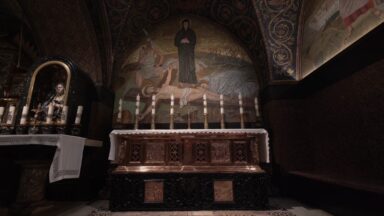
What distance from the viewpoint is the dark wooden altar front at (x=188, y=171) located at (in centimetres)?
402

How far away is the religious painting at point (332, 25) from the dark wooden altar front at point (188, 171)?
8.18 ft

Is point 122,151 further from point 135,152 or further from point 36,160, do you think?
point 36,160

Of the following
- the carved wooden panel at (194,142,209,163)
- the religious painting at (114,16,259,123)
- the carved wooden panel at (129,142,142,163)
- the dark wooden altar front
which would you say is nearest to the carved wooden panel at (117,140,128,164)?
the dark wooden altar front

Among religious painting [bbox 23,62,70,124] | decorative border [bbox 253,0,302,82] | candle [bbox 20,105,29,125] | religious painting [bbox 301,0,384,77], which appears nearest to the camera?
religious painting [bbox 301,0,384,77]

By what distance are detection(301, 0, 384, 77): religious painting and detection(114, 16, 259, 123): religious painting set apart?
1673 millimetres

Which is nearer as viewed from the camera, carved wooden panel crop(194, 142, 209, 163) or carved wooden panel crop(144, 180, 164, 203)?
carved wooden panel crop(144, 180, 164, 203)

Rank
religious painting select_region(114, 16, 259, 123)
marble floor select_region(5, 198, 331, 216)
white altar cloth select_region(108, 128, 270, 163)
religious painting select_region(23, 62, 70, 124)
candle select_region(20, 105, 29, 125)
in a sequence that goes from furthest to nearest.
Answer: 1. religious painting select_region(114, 16, 259, 123)
2. religious painting select_region(23, 62, 70, 124)
3. white altar cloth select_region(108, 128, 270, 163)
4. candle select_region(20, 105, 29, 125)
5. marble floor select_region(5, 198, 331, 216)

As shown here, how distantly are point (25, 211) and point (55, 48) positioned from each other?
4505 millimetres

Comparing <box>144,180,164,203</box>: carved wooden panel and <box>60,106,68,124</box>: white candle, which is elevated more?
<box>60,106,68,124</box>: white candle

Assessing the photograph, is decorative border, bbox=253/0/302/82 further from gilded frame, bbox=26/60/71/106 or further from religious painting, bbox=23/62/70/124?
religious painting, bbox=23/62/70/124

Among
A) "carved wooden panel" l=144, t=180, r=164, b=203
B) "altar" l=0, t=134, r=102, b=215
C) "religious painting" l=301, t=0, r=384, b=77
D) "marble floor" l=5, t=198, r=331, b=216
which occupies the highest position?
"religious painting" l=301, t=0, r=384, b=77

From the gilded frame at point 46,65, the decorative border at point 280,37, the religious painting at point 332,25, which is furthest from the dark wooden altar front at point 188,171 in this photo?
the religious painting at point 332,25

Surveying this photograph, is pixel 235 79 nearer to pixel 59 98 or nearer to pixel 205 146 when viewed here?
pixel 205 146

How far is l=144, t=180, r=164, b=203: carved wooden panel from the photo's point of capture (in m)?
4.05
